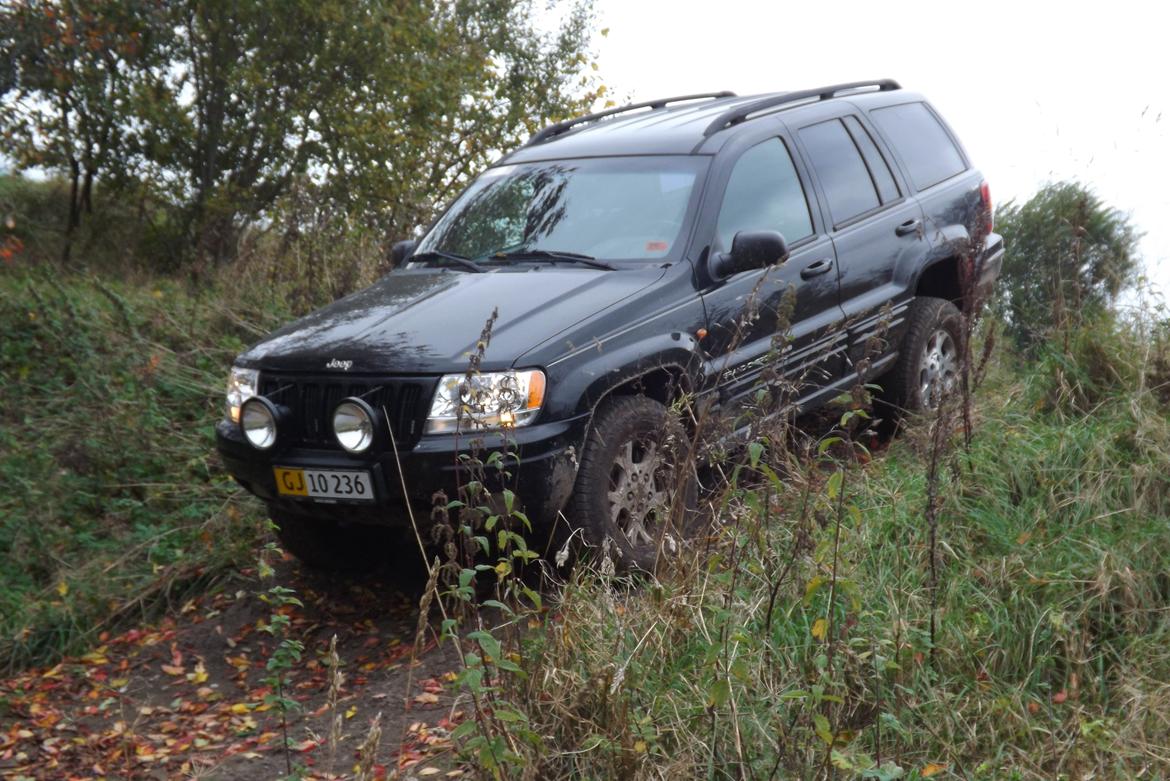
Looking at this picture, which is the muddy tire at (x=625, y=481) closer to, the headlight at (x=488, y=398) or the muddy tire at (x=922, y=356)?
the headlight at (x=488, y=398)

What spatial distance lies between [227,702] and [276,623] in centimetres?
195

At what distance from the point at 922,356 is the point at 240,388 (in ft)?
12.2

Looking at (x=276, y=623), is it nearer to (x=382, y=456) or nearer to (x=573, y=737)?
(x=573, y=737)

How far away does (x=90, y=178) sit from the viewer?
15352 millimetres

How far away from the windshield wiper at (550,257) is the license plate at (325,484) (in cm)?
149

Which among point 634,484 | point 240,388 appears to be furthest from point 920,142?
point 240,388

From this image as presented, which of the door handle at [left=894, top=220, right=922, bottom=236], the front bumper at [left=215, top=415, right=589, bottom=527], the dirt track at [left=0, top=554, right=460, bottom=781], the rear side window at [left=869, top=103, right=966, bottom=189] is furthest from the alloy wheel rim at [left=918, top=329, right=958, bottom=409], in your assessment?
the dirt track at [left=0, top=554, right=460, bottom=781]

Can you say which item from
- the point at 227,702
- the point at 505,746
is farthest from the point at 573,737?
the point at 227,702

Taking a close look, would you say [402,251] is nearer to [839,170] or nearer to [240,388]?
[240,388]

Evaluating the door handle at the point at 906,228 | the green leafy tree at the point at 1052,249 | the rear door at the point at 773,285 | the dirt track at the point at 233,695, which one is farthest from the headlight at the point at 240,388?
the green leafy tree at the point at 1052,249

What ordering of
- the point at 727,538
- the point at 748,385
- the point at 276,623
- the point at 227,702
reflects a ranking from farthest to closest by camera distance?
the point at 748,385 → the point at 227,702 → the point at 727,538 → the point at 276,623

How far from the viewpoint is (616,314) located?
560 centimetres

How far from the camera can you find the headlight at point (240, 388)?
584cm

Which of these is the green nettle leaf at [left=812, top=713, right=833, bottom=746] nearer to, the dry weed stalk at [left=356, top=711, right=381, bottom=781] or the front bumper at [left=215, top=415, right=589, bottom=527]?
the dry weed stalk at [left=356, top=711, right=381, bottom=781]
